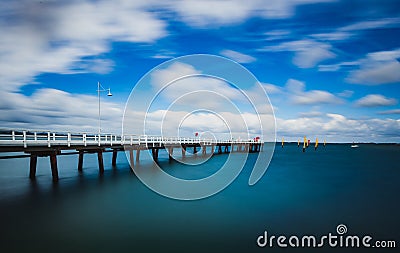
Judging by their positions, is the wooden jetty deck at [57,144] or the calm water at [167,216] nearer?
the calm water at [167,216]

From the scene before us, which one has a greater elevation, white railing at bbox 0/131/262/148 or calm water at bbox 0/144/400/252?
white railing at bbox 0/131/262/148

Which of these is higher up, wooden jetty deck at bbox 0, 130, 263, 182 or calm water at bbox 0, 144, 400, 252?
wooden jetty deck at bbox 0, 130, 263, 182

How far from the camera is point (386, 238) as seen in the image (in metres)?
9.84

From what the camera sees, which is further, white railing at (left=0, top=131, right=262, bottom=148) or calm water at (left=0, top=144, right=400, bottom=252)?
white railing at (left=0, top=131, right=262, bottom=148)

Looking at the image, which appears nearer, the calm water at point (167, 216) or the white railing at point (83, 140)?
the calm water at point (167, 216)

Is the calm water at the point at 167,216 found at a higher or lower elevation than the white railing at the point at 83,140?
lower

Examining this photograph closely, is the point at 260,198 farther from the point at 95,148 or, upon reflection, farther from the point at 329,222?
the point at 95,148

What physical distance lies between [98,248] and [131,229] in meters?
1.83

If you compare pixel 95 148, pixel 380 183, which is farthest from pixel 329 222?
pixel 95 148

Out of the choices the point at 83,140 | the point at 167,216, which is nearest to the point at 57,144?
the point at 83,140

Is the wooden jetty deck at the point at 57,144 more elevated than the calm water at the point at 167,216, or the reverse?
the wooden jetty deck at the point at 57,144

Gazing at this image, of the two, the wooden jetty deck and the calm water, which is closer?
the calm water

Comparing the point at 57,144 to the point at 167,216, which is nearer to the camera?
the point at 167,216

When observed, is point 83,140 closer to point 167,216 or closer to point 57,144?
point 57,144
